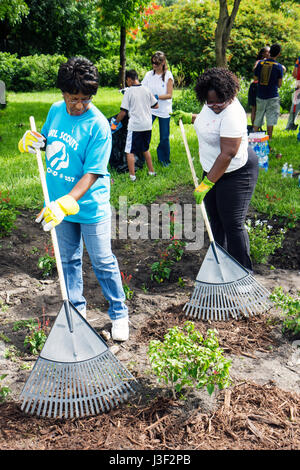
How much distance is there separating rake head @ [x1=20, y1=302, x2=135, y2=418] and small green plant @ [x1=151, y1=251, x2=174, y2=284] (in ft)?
4.67

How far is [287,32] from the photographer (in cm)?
1596

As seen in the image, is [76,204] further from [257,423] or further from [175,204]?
[175,204]

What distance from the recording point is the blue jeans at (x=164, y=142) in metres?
6.64

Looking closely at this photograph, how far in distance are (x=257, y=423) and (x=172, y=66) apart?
14.0m

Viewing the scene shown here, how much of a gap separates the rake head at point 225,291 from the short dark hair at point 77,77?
165cm

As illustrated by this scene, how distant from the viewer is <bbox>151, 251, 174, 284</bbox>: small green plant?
13.7ft

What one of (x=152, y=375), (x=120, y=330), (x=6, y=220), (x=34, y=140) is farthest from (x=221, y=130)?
(x=6, y=220)

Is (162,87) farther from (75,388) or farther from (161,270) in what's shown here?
(75,388)

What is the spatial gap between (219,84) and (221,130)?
0.31 meters

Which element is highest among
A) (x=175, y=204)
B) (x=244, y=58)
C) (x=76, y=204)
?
(x=244, y=58)

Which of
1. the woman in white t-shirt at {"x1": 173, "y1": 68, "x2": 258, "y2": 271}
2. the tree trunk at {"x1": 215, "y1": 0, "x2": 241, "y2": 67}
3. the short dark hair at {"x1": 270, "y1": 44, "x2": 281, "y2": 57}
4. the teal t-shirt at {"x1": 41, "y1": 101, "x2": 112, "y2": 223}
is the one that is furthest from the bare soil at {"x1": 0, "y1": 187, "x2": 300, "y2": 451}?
the tree trunk at {"x1": 215, "y1": 0, "x2": 241, "y2": 67}

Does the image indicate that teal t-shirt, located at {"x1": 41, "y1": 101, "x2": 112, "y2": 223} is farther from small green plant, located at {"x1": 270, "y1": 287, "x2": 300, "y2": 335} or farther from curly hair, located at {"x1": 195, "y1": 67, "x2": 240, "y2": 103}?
small green plant, located at {"x1": 270, "y1": 287, "x2": 300, "y2": 335}

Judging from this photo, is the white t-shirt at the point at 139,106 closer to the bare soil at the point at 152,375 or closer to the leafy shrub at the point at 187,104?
the bare soil at the point at 152,375
